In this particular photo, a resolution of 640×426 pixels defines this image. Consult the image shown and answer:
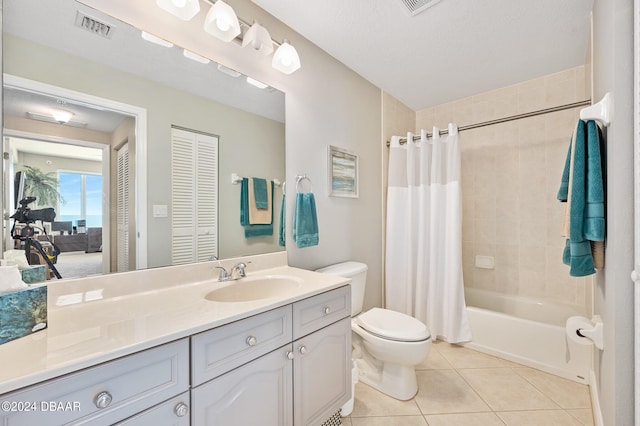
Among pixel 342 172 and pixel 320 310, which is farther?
pixel 342 172

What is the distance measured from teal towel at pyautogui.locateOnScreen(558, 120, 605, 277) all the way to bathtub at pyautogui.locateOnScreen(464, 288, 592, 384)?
113cm

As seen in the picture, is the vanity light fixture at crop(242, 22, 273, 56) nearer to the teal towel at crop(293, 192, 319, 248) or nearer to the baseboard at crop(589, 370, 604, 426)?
the teal towel at crop(293, 192, 319, 248)

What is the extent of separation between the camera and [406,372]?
5.47 ft

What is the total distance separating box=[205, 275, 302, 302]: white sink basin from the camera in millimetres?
1298

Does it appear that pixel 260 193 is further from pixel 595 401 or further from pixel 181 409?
pixel 595 401

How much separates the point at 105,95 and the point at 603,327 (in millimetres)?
2364

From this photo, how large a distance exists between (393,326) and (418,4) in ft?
6.39

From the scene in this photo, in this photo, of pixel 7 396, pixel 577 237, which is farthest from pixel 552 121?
pixel 7 396

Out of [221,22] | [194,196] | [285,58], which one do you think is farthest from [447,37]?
[194,196]

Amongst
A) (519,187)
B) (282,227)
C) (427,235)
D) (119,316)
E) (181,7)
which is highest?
(181,7)

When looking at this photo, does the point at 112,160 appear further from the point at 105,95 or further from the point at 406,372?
the point at 406,372

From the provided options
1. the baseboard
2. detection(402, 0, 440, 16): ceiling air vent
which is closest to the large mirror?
detection(402, 0, 440, 16): ceiling air vent

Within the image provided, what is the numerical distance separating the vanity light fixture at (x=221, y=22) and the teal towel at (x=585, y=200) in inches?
64.6

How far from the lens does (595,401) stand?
1.50 metres
